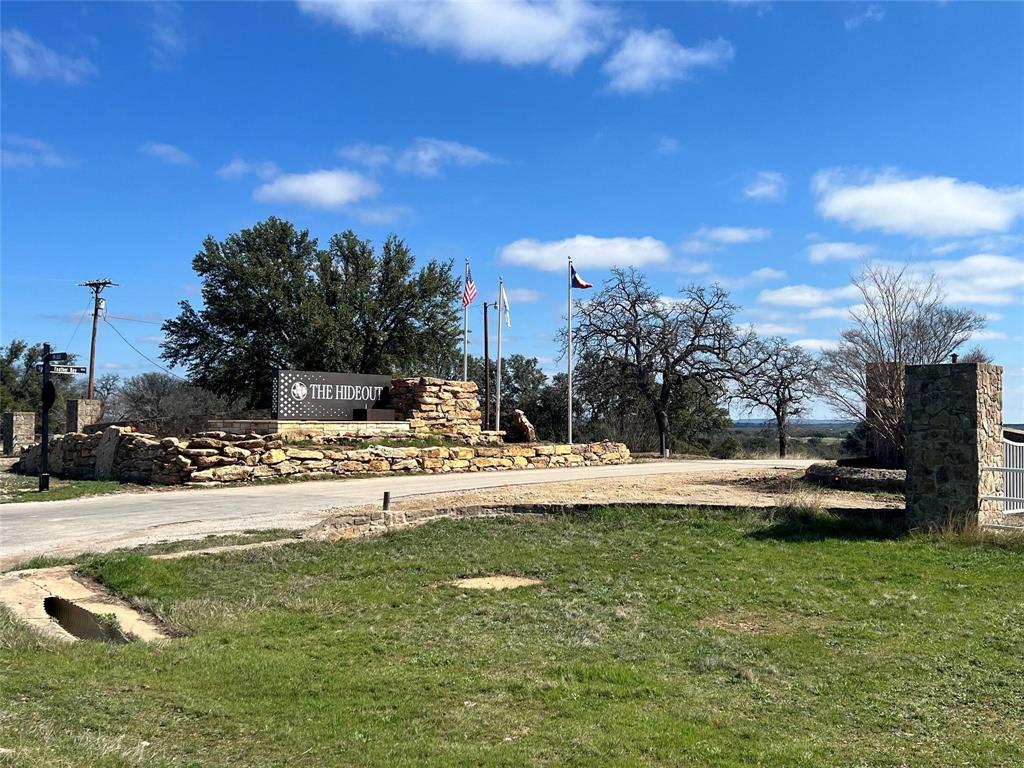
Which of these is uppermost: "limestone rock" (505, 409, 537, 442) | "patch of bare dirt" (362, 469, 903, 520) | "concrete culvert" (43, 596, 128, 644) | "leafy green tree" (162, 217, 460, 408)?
"leafy green tree" (162, 217, 460, 408)

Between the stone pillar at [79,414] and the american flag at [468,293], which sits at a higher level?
the american flag at [468,293]

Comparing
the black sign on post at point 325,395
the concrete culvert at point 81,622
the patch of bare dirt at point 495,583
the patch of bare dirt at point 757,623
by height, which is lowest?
the concrete culvert at point 81,622

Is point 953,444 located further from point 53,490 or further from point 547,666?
point 53,490

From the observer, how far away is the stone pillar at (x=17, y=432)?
3484 centimetres

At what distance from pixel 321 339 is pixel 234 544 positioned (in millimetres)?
24645

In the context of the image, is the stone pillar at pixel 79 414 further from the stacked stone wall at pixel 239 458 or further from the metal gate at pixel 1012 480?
the metal gate at pixel 1012 480

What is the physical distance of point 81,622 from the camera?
7289 millimetres

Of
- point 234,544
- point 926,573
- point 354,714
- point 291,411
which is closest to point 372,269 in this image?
point 291,411

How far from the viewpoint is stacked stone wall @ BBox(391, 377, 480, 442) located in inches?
1022

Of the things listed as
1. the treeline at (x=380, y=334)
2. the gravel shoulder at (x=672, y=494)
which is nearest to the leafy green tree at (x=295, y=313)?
the treeline at (x=380, y=334)

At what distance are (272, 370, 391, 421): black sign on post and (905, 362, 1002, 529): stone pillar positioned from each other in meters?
16.0

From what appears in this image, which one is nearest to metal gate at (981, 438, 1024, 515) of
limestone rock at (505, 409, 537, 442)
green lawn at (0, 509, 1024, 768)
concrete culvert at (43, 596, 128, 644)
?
green lawn at (0, 509, 1024, 768)

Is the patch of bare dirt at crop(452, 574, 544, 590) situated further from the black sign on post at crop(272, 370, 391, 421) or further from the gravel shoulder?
the black sign on post at crop(272, 370, 391, 421)

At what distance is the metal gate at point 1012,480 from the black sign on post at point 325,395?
16918 millimetres
